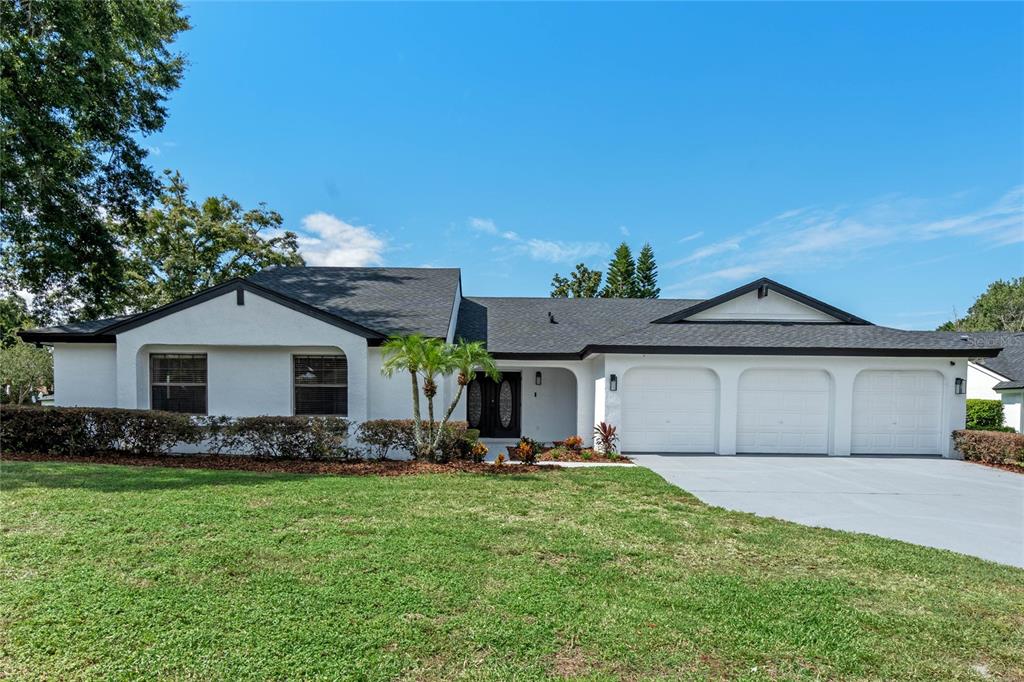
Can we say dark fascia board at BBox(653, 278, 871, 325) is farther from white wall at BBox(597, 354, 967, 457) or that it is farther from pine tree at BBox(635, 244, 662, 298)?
pine tree at BBox(635, 244, 662, 298)

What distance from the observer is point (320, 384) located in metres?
12.5

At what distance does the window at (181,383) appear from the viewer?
1245 centimetres

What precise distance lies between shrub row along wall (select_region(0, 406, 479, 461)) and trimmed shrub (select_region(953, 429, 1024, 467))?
510 inches

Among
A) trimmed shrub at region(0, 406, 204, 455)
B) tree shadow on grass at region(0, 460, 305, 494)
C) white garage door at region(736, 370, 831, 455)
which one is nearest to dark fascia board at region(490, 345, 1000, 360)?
white garage door at region(736, 370, 831, 455)

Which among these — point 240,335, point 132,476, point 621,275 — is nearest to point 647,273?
point 621,275

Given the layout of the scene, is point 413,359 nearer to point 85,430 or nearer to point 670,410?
point 670,410

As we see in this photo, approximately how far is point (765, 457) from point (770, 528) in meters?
6.81

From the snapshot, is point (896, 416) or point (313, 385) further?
point (896, 416)

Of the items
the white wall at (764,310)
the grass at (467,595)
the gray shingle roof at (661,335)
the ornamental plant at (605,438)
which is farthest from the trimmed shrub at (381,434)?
the white wall at (764,310)

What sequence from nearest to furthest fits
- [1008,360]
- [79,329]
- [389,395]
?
[389,395]
[79,329]
[1008,360]

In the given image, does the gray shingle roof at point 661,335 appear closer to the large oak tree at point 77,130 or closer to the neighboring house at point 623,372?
the neighboring house at point 623,372

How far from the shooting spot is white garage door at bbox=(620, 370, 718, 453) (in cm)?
1268

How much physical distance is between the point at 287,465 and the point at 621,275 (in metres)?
44.5

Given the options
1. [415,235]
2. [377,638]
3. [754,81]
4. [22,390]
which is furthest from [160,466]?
[22,390]
